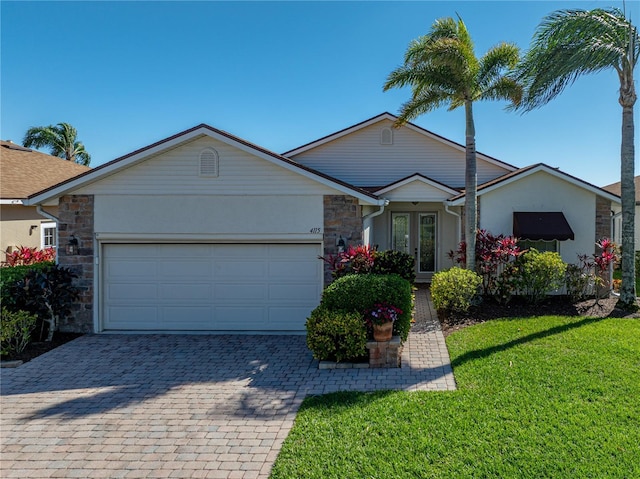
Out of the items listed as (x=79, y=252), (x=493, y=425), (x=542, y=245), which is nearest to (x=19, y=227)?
(x=79, y=252)

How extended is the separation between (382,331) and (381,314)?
311mm

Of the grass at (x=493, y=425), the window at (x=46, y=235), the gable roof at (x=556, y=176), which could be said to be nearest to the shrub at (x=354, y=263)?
the grass at (x=493, y=425)

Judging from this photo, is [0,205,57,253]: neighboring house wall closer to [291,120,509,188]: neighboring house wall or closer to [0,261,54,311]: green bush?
[0,261,54,311]: green bush

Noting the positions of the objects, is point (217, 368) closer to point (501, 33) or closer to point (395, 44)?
point (395, 44)

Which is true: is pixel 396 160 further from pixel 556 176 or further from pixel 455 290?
pixel 455 290

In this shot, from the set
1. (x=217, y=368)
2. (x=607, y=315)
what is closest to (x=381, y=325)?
(x=217, y=368)

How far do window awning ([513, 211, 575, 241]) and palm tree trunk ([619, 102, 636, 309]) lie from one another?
5.14ft

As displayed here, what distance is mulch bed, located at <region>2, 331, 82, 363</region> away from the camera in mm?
8451

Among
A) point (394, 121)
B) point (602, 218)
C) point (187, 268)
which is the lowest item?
point (187, 268)

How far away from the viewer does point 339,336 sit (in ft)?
24.7

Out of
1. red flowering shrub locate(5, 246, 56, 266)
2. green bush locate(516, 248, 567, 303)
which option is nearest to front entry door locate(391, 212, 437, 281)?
green bush locate(516, 248, 567, 303)

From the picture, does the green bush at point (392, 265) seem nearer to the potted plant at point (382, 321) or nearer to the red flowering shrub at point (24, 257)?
the potted plant at point (382, 321)

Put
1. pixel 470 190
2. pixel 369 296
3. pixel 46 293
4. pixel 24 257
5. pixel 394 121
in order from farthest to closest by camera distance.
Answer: pixel 394 121 → pixel 24 257 → pixel 470 190 → pixel 46 293 → pixel 369 296

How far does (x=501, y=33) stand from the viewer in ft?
39.7
